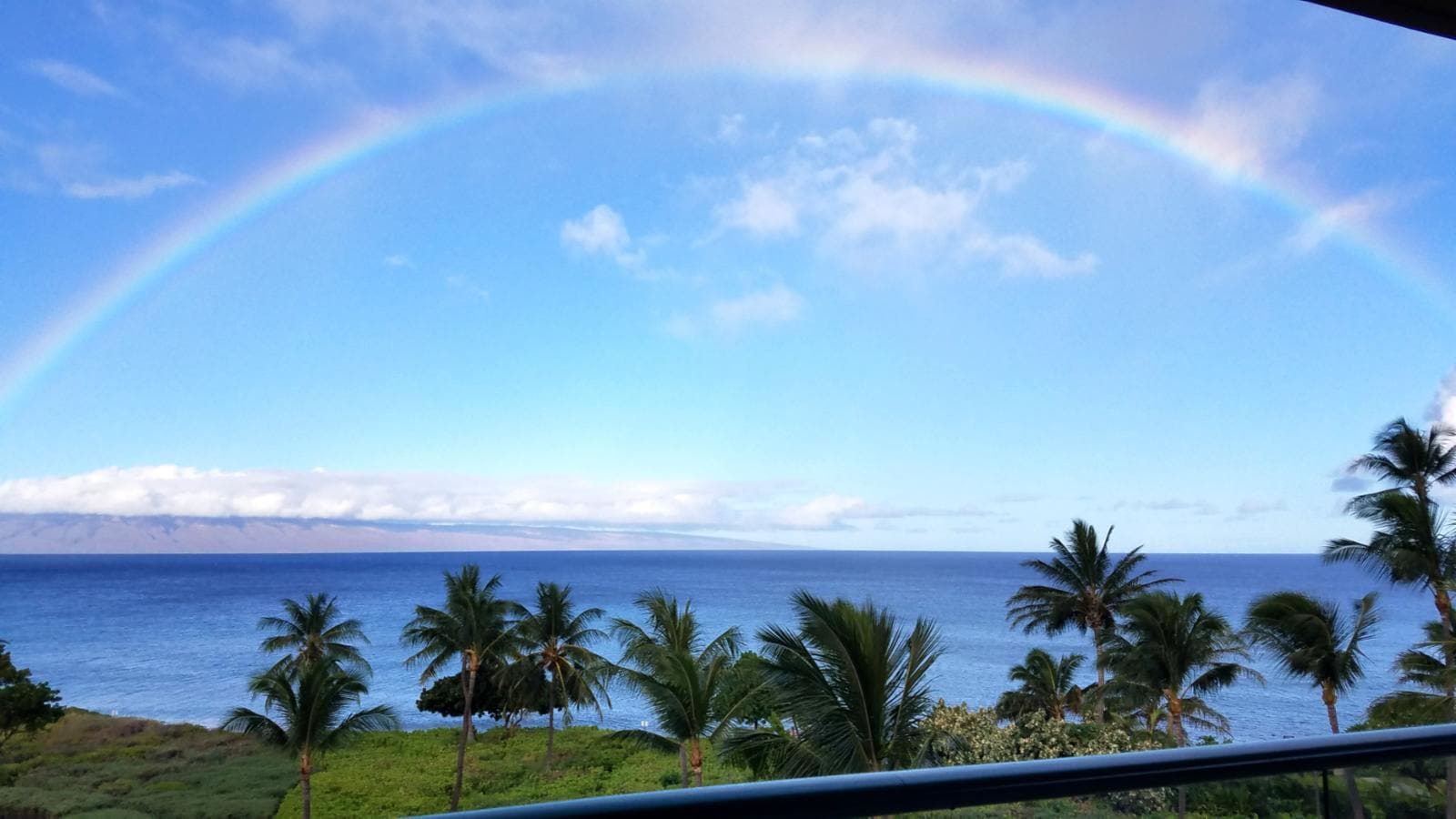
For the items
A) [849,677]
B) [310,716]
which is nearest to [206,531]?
[310,716]

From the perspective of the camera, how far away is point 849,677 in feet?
39.9

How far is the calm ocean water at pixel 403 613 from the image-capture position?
5809 centimetres

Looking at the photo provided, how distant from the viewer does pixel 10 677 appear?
40.4 meters

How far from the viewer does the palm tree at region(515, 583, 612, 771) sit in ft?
133

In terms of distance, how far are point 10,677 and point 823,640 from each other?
44674mm

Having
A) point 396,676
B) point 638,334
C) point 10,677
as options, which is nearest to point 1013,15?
point 638,334

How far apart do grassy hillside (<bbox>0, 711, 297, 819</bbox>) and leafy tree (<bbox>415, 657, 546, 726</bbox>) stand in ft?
29.9

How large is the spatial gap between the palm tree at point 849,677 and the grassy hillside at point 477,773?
1086 inches

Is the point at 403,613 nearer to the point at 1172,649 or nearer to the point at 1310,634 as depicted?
the point at 1172,649

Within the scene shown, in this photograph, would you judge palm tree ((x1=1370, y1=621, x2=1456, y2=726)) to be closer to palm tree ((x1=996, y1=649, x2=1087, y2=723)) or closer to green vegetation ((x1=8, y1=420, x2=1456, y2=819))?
green vegetation ((x1=8, y1=420, x2=1456, y2=819))

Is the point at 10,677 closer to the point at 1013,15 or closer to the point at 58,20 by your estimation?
the point at 58,20

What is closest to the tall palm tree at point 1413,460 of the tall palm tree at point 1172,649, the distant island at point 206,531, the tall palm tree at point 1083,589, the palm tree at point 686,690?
the tall palm tree at point 1172,649

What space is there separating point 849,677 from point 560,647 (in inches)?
1258

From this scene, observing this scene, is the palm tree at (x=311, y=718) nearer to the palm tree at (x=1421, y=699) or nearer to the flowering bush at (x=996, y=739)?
the flowering bush at (x=996, y=739)
